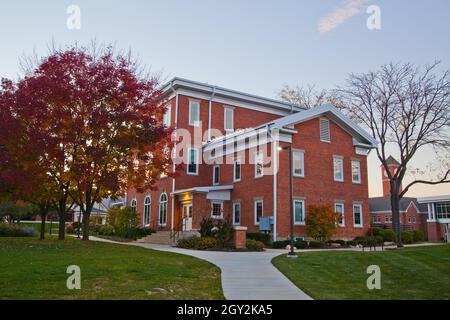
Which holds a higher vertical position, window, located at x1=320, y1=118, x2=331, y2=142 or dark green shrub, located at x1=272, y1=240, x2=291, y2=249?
window, located at x1=320, y1=118, x2=331, y2=142

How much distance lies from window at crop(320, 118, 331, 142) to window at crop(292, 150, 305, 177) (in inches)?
94.4

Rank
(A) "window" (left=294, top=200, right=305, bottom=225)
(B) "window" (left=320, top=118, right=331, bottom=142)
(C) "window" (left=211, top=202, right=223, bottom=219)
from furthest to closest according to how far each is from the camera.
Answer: (C) "window" (left=211, top=202, right=223, bottom=219), (B) "window" (left=320, top=118, right=331, bottom=142), (A) "window" (left=294, top=200, right=305, bottom=225)

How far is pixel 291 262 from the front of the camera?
1500cm

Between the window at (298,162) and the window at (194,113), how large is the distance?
8.92 meters

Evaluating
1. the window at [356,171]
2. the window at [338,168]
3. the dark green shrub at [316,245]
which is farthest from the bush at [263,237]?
the window at [356,171]

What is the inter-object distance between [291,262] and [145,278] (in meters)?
6.27

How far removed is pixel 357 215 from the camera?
30.2m

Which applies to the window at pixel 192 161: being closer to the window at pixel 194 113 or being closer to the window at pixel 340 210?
the window at pixel 194 113

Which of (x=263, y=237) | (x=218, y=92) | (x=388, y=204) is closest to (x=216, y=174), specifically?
(x=218, y=92)

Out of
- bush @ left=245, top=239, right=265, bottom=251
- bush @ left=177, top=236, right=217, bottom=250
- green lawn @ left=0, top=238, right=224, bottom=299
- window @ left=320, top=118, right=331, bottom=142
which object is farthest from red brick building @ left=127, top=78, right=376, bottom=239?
green lawn @ left=0, top=238, right=224, bottom=299

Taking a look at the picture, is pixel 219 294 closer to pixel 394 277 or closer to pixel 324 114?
pixel 394 277

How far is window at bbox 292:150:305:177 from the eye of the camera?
27.5 m

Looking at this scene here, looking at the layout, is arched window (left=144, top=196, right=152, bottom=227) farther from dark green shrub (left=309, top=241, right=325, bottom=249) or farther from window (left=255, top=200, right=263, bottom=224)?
dark green shrub (left=309, top=241, right=325, bottom=249)
